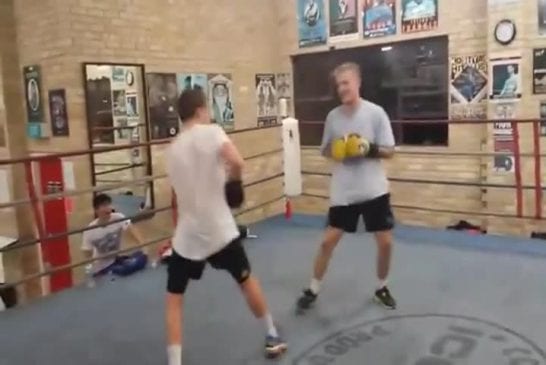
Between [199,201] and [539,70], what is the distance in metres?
4.25

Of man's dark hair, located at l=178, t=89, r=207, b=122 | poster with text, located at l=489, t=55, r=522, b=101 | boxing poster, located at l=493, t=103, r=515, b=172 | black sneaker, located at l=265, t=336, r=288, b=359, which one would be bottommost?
black sneaker, located at l=265, t=336, r=288, b=359

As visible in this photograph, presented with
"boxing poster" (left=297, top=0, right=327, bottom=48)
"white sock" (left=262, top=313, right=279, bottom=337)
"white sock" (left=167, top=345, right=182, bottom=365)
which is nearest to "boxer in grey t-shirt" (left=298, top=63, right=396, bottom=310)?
"white sock" (left=262, top=313, right=279, bottom=337)

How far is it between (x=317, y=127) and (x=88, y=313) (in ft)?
14.7

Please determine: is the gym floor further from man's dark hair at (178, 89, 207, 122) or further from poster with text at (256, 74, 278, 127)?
poster with text at (256, 74, 278, 127)

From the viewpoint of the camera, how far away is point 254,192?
7137 mm

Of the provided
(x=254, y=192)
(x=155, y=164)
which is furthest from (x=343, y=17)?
(x=155, y=164)

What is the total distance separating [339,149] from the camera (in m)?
2.89

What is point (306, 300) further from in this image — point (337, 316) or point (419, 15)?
point (419, 15)

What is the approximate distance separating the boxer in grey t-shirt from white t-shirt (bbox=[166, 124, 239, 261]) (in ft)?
2.63

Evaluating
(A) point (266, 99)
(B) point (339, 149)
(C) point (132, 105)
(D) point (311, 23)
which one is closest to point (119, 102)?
(C) point (132, 105)

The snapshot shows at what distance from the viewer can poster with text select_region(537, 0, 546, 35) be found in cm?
529

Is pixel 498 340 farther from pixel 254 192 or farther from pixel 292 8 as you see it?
pixel 292 8

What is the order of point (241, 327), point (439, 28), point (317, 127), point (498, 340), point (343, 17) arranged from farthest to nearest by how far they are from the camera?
point (317, 127) < point (343, 17) < point (439, 28) < point (241, 327) < point (498, 340)

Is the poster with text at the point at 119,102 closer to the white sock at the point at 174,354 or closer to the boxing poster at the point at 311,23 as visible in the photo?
the boxing poster at the point at 311,23
